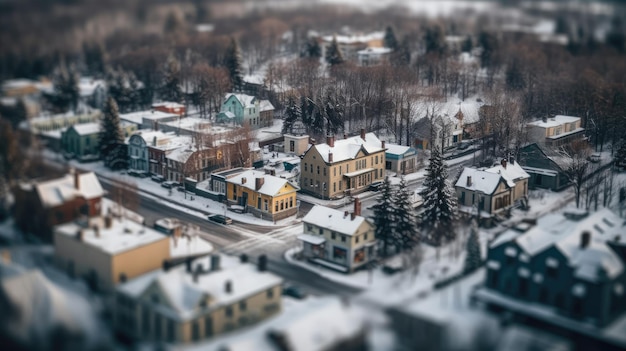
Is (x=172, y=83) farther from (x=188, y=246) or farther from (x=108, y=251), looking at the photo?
(x=108, y=251)

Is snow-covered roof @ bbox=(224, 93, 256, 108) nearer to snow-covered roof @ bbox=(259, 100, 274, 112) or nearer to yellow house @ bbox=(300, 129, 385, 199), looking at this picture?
snow-covered roof @ bbox=(259, 100, 274, 112)

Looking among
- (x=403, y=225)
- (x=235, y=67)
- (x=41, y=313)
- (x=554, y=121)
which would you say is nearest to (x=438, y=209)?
(x=403, y=225)

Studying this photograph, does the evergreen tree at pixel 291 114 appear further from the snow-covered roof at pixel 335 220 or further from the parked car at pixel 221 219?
the snow-covered roof at pixel 335 220

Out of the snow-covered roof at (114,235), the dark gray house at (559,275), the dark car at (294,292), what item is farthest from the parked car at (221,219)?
the dark gray house at (559,275)

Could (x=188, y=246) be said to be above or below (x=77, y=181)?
below

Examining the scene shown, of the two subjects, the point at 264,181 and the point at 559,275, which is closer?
the point at 559,275

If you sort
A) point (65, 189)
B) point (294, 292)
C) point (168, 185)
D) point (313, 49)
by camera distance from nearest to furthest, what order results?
point (294, 292)
point (65, 189)
point (168, 185)
point (313, 49)

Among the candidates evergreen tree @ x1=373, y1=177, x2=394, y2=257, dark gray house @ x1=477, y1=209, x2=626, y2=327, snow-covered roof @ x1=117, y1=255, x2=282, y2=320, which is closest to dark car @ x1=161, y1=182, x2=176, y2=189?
evergreen tree @ x1=373, y1=177, x2=394, y2=257
